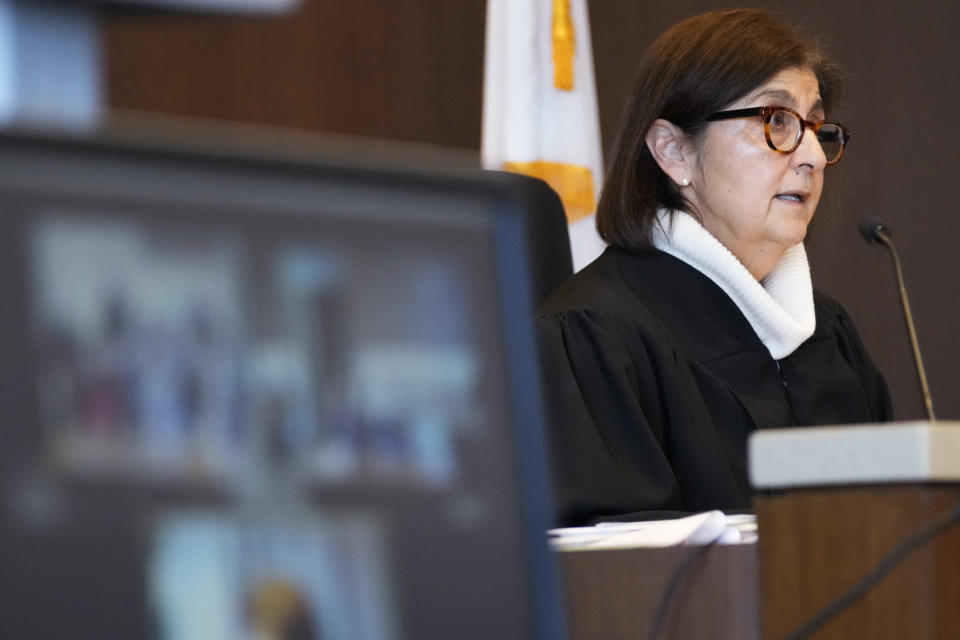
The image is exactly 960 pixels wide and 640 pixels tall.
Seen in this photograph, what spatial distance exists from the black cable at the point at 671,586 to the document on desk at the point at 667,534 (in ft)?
0.05

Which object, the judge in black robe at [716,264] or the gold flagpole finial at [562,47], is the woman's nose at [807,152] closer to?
the judge in black robe at [716,264]

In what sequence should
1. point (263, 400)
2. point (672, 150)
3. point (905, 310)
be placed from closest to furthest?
point (263, 400)
point (905, 310)
point (672, 150)

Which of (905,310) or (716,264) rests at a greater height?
(716,264)

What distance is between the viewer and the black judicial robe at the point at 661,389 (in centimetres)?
181

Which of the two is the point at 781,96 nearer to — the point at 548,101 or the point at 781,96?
the point at 781,96

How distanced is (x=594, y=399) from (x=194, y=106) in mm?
2438

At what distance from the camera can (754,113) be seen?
2.24m

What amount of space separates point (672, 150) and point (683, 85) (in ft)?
0.35

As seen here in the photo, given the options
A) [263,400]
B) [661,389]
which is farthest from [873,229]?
[263,400]

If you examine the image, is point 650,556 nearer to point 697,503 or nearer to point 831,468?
point 831,468

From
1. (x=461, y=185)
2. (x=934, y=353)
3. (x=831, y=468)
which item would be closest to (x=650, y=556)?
(x=831, y=468)

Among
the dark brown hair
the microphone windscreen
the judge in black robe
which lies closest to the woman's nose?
the judge in black robe

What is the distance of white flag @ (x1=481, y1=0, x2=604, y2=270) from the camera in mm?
3477

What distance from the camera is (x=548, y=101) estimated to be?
3.54 metres
